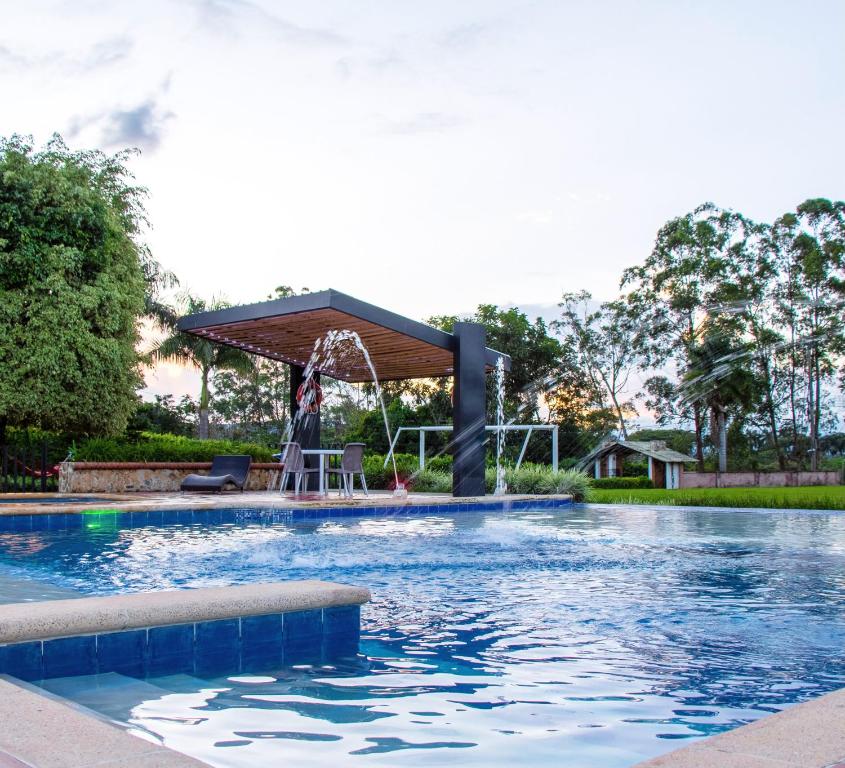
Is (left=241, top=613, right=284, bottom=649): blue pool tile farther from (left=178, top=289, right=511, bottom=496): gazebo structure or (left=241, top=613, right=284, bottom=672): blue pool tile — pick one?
(left=178, top=289, right=511, bottom=496): gazebo structure

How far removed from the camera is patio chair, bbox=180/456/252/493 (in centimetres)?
1498

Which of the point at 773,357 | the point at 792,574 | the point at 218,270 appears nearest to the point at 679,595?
the point at 792,574

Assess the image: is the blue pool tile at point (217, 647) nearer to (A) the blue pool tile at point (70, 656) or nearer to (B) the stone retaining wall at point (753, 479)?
(A) the blue pool tile at point (70, 656)

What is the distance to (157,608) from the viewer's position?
11.1ft

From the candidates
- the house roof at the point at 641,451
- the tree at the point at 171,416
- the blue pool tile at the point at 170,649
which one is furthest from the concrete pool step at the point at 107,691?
the house roof at the point at 641,451

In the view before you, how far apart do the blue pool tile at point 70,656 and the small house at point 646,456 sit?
3961 centimetres

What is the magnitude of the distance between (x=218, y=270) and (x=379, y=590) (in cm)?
2151

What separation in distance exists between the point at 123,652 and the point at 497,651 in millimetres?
1609

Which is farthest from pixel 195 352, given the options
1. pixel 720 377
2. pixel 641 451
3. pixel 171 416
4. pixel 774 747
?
pixel 774 747

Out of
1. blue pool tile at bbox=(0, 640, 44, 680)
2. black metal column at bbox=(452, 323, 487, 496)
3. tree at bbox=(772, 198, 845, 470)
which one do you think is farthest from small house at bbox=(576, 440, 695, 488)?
blue pool tile at bbox=(0, 640, 44, 680)

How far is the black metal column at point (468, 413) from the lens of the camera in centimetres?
1499

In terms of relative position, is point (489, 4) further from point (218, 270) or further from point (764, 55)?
point (218, 270)

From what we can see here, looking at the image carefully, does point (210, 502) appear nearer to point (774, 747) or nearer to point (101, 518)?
point (101, 518)

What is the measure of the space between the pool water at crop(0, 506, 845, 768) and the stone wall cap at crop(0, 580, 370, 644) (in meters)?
0.20
